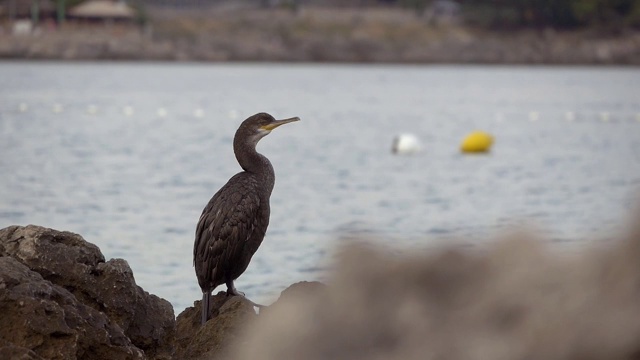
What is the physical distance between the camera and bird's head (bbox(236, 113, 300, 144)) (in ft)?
24.8

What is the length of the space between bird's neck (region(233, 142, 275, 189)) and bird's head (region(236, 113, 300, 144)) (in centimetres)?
14

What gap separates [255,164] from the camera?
24.0ft

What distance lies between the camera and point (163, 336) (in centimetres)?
657

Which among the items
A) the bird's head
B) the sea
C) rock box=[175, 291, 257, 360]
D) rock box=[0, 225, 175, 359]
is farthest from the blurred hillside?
rock box=[175, 291, 257, 360]

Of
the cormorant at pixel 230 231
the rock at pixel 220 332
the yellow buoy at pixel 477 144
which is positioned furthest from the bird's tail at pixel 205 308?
the yellow buoy at pixel 477 144

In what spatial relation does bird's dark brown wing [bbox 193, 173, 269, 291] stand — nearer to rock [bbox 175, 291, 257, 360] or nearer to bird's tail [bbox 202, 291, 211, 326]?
bird's tail [bbox 202, 291, 211, 326]

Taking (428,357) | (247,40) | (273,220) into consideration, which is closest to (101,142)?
(273,220)

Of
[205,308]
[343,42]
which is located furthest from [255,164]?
[343,42]

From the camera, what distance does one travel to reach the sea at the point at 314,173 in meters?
13.9

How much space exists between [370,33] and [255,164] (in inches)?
5406

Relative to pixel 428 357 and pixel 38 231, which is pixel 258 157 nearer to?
pixel 38 231

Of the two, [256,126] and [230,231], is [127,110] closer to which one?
[256,126]

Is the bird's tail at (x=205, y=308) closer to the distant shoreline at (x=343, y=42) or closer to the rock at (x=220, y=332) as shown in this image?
the rock at (x=220, y=332)

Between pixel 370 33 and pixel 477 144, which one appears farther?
pixel 370 33
